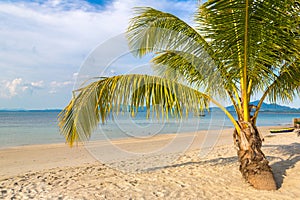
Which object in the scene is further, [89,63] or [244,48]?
[89,63]

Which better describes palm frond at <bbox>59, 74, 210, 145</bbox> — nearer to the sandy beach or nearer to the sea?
the sea

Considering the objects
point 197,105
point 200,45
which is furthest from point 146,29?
point 197,105

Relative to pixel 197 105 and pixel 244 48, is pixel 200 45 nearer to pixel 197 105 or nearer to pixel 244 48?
pixel 244 48

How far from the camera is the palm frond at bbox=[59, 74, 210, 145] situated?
410cm

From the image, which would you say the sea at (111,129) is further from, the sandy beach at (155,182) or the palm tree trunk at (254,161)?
the sandy beach at (155,182)

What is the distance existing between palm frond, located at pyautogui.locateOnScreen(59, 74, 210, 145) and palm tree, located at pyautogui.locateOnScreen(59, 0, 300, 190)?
15 mm

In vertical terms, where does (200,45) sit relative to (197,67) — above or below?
above

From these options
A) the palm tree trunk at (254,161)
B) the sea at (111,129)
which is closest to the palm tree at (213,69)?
the palm tree trunk at (254,161)

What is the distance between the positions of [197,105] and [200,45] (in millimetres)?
1236

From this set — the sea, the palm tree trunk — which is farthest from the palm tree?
the sea

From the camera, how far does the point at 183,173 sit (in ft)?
19.3

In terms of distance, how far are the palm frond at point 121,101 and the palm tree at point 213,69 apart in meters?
0.01

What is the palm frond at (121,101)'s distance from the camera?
410 cm

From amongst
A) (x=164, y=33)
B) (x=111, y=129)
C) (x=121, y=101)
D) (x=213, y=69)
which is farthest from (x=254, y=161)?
(x=111, y=129)
